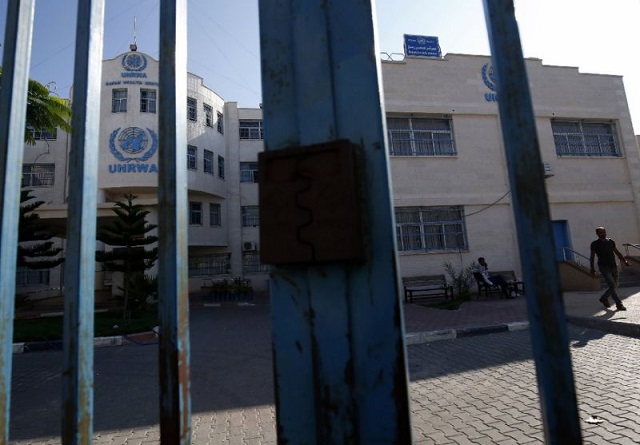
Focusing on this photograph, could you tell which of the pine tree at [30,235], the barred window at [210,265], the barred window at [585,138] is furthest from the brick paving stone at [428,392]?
the barred window at [210,265]

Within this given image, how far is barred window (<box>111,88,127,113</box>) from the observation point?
65.4 feet

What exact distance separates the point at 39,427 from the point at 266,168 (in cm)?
407

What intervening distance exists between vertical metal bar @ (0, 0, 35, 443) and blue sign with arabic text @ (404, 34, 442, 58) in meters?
17.0

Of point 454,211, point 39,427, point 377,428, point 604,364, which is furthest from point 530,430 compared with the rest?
point 454,211

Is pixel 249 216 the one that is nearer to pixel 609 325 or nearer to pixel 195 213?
pixel 195 213

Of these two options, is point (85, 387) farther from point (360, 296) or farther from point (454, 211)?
point (454, 211)

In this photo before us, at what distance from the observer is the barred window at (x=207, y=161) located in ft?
71.6

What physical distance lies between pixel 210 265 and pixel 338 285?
22.2 metres

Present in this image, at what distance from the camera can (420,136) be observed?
1501 cm

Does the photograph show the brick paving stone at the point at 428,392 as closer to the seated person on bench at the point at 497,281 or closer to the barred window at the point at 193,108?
the seated person on bench at the point at 497,281

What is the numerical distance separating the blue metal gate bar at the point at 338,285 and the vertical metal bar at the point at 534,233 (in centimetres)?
29

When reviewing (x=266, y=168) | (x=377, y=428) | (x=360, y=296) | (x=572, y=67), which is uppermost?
(x=572, y=67)

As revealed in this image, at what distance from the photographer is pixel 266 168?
907 millimetres

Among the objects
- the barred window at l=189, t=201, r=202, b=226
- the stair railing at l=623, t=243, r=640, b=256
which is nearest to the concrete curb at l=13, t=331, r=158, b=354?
the barred window at l=189, t=201, r=202, b=226
